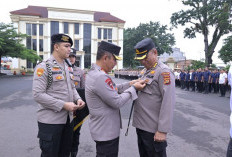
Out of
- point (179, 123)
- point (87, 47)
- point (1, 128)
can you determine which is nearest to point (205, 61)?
point (179, 123)

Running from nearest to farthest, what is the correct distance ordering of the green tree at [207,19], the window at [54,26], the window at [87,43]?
the green tree at [207,19] → the window at [54,26] → the window at [87,43]

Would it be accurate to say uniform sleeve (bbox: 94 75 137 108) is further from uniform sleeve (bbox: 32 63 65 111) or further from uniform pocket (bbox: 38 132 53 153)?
uniform pocket (bbox: 38 132 53 153)

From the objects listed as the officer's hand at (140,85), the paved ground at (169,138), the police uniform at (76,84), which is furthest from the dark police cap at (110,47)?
the paved ground at (169,138)

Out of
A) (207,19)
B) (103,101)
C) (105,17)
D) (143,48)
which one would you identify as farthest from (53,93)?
(105,17)

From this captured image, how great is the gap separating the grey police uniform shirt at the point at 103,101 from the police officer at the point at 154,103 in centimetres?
23

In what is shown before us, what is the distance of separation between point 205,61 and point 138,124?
83.9 ft

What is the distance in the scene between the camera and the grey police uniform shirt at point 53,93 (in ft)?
6.81

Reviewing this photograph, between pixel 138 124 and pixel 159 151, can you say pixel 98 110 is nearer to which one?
pixel 138 124

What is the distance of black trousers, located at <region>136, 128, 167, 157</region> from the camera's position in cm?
208

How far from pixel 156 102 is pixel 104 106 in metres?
0.59

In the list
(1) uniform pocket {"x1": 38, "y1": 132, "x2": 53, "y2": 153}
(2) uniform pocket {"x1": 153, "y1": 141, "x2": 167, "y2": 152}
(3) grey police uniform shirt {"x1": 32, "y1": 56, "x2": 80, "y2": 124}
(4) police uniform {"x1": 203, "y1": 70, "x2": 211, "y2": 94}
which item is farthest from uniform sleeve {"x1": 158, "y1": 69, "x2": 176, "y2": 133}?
(4) police uniform {"x1": 203, "y1": 70, "x2": 211, "y2": 94}

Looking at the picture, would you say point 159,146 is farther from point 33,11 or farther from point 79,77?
point 33,11

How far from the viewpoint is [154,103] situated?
6.89 ft

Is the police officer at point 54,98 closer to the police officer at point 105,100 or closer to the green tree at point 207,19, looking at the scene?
the police officer at point 105,100
